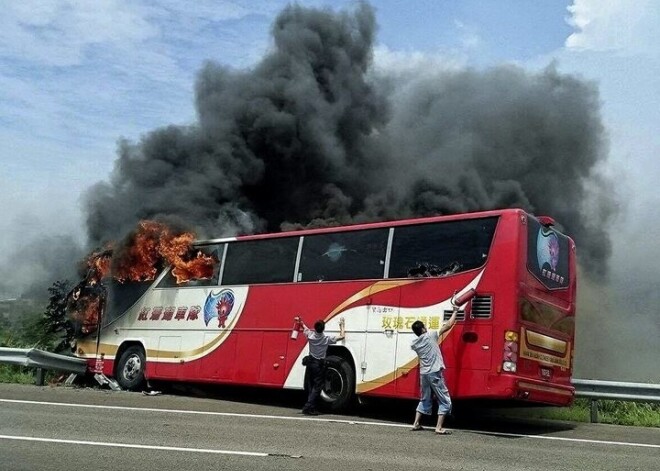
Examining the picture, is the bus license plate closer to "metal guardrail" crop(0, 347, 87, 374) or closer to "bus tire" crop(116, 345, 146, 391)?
"bus tire" crop(116, 345, 146, 391)

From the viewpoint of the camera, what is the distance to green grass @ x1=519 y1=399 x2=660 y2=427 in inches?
462

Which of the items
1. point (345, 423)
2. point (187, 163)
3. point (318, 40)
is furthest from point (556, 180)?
point (345, 423)

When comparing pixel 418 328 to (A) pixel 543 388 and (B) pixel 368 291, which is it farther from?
(A) pixel 543 388

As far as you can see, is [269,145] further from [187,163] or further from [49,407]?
[49,407]

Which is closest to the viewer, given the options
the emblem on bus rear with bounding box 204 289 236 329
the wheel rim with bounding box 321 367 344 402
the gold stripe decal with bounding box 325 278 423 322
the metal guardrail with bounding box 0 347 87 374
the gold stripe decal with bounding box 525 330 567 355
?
the gold stripe decal with bounding box 525 330 567 355

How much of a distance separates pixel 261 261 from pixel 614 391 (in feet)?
19.5

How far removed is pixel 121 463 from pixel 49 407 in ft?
14.2

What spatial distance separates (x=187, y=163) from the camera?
20031 mm

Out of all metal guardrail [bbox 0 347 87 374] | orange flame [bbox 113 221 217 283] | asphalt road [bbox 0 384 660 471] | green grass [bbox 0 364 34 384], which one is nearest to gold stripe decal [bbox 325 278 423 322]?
asphalt road [bbox 0 384 660 471]

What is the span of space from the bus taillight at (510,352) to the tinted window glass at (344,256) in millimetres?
2170

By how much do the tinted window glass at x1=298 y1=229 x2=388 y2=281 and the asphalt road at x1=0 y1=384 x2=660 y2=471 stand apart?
211 centimetres

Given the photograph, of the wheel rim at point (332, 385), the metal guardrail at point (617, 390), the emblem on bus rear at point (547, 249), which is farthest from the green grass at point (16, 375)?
the metal guardrail at point (617, 390)

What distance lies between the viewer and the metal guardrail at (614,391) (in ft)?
Result: 35.5

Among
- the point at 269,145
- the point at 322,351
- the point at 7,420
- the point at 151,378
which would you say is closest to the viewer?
the point at 7,420
